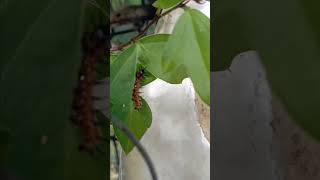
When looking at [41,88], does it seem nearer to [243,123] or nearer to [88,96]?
[88,96]

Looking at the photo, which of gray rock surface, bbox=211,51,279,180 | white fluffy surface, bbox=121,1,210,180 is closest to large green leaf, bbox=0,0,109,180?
white fluffy surface, bbox=121,1,210,180

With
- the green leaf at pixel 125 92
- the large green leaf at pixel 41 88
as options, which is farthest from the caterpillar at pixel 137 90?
the large green leaf at pixel 41 88

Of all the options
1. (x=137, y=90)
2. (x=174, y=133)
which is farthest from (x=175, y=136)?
(x=137, y=90)

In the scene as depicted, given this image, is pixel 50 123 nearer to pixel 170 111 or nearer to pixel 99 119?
pixel 99 119

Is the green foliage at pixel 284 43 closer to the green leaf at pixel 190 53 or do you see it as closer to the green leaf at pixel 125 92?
the green leaf at pixel 190 53

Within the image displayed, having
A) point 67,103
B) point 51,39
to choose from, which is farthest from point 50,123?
point 51,39
